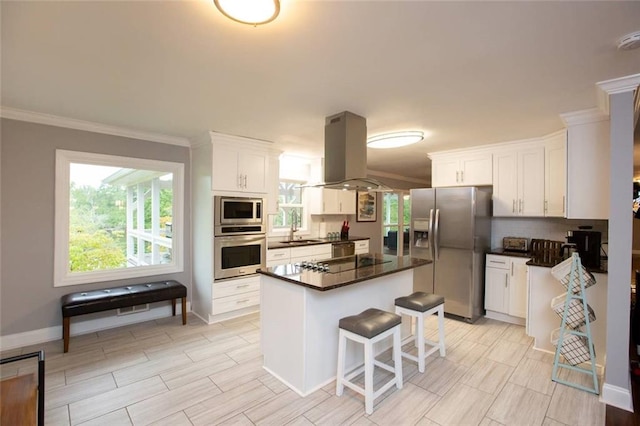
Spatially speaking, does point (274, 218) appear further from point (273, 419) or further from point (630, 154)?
point (630, 154)

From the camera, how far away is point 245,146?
403 cm

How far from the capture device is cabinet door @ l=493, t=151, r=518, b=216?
4.07 m

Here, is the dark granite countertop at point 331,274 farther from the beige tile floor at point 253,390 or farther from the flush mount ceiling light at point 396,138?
the flush mount ceiling light at point 396,138

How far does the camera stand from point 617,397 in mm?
2201

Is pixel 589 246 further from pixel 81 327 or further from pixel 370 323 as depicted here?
pixel 81 327

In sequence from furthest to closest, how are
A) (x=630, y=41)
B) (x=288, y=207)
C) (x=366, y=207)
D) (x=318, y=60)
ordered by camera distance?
(x=366, y=207), (x=288, y=207), (x=318, y=60), (x=630, y=41)

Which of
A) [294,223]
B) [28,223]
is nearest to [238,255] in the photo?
[294,223]

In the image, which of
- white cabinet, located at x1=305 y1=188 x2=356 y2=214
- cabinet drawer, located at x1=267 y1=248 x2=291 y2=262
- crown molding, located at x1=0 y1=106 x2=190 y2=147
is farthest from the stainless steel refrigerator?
crown molding, located at x1=0 y1=106 x2=190 y2=147

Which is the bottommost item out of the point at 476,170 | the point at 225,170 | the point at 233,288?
the point at 233,288

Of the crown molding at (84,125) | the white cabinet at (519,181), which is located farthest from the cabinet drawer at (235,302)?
the white cabinet at (519,181)

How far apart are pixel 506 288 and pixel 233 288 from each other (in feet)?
11.8

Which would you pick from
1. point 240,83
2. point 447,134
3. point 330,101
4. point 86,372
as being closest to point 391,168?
point 447,134

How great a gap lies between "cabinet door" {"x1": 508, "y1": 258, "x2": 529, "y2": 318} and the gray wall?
5.31 meters

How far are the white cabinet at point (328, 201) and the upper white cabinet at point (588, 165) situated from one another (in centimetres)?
340
